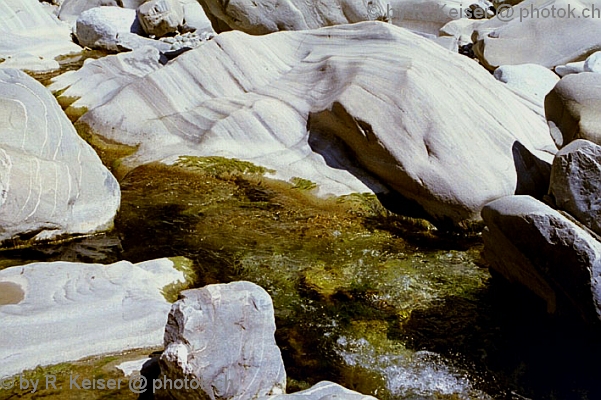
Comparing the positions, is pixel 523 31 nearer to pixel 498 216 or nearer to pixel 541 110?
pixel 541 110

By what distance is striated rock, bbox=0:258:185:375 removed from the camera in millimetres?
4605

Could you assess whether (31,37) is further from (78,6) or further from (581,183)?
(581,183)

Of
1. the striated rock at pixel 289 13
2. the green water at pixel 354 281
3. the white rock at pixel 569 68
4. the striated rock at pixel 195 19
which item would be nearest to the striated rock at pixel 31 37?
the striated rock at pixel 195 19

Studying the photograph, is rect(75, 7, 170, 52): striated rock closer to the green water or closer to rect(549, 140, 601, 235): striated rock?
the green water

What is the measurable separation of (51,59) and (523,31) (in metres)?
7.81

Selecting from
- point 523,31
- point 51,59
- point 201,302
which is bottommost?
point 51,59

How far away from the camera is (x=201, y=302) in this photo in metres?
4.32

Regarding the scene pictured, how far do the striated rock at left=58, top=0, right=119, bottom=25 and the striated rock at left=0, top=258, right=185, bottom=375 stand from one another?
490 inches

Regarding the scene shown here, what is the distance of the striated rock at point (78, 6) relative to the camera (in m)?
16.8

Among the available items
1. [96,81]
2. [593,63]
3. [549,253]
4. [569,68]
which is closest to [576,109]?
[549,253]

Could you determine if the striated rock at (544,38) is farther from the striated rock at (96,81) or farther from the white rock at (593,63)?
the striated rock at (96,81)

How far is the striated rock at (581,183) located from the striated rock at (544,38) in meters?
6.51

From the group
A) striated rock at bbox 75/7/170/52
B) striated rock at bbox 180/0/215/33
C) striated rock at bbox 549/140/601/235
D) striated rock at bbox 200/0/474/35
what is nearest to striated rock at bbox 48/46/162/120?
striated rock at bbox 200/0/474/35

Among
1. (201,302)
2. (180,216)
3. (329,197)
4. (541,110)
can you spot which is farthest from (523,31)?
(201,302)
